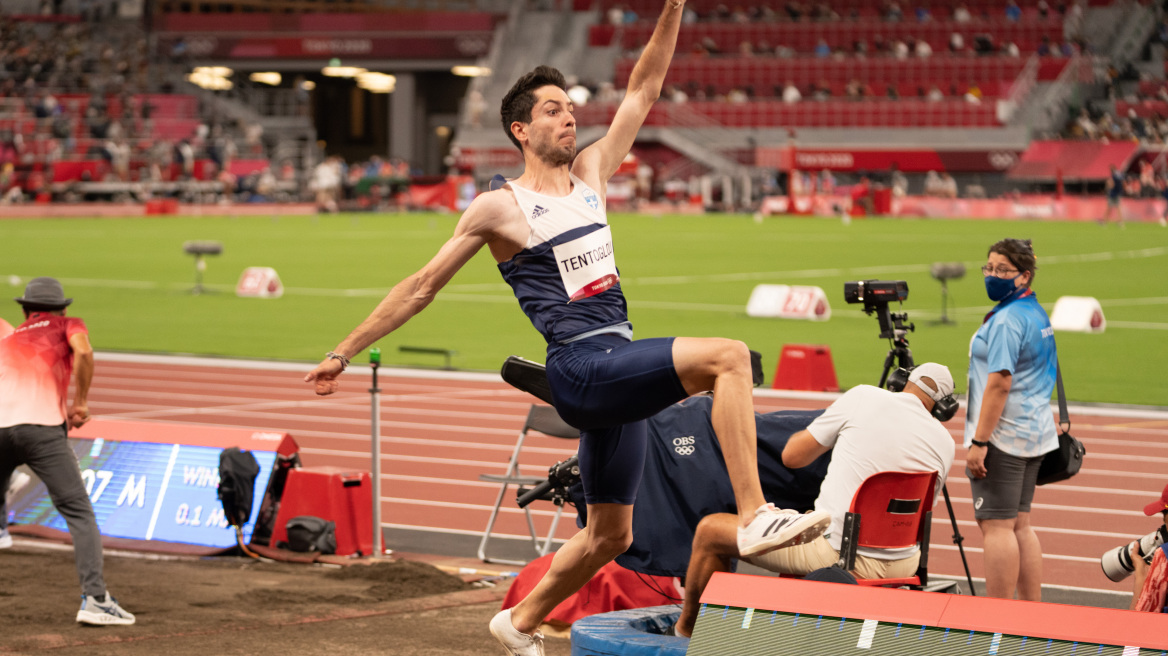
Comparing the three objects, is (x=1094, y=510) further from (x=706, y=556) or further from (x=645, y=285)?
(x=645, y=285)

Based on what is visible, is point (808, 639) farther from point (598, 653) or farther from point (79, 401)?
point (79, 401)

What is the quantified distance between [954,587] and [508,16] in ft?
202

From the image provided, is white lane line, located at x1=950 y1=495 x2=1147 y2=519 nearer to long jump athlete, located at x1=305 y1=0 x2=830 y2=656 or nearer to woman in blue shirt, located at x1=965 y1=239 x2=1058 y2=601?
woman in blue shirt, located at x1=965 y1=239 x2=1058 y2=601

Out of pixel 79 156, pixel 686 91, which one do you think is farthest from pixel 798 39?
pixel 79 156

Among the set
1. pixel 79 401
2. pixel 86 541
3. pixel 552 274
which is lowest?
pixel 86 541

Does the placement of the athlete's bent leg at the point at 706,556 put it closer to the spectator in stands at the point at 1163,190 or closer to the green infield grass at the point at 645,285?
the green infield grass at the point at 645,285

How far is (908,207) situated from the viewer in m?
50.3

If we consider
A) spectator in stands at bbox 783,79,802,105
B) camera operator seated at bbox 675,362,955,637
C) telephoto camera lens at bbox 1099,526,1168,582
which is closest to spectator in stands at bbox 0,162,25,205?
spectator in stands at bbox 783,79,802,105

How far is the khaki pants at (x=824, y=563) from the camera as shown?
5.66 m

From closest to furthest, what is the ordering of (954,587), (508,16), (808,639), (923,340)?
1. (808,639)
2. (954,587)
3. (923,340)
4. (508,16)

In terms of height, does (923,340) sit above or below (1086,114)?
below

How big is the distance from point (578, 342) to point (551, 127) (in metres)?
0.76

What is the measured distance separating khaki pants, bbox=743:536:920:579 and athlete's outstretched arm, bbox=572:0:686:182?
1.65 m

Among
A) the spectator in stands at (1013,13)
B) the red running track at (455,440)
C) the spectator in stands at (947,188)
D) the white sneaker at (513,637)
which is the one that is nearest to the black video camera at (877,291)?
the red running track at (455,440)
